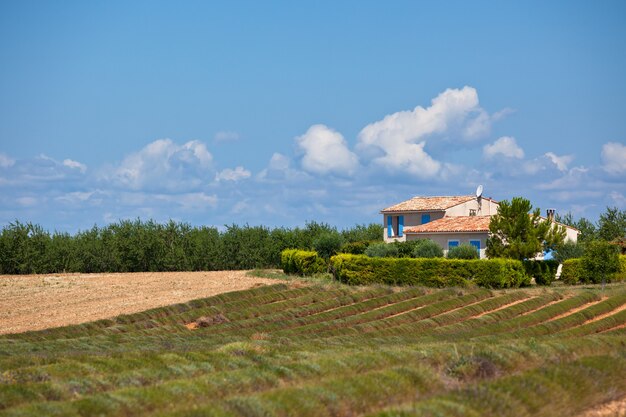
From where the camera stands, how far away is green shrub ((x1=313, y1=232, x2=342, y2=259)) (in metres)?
A: 60.5

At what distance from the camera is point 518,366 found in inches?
709

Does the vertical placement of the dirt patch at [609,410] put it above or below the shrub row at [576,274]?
below

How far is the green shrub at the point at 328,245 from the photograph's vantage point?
198 feet

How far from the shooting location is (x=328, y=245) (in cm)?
6050

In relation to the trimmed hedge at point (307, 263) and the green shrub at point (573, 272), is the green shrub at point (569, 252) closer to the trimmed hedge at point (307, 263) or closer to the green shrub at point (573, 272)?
the green shrub at point (573, 272)

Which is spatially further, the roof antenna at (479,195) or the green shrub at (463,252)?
the roof antenna at (479,195)

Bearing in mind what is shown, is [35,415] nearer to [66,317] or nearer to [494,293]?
[66,317]

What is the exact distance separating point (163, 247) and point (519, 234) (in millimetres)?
28921

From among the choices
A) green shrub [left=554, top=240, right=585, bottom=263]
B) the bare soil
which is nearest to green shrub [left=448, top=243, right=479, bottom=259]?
green shrub [left=554, top=240, right=585, bottom=263]

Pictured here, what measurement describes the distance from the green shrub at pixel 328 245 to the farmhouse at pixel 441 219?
6116 mm

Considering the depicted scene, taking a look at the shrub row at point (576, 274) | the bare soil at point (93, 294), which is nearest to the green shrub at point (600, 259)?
the shrub row at point (576, 274)

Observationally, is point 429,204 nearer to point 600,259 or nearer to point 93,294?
point 600,259

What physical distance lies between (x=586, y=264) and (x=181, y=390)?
123 ft

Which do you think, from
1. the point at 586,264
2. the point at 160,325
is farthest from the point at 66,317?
the point at 586,264
